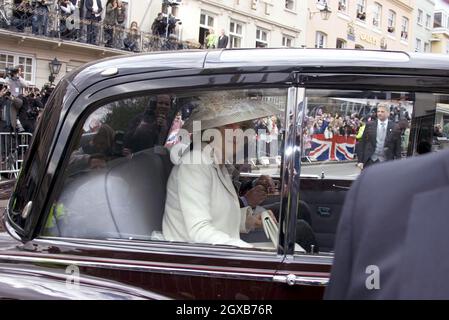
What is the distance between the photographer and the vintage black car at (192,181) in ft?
6.70

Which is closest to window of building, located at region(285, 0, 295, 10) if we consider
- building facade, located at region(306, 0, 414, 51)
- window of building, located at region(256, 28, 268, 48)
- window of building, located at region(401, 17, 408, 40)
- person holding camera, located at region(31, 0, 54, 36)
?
building facade, located at region(306, 0, 414, 51)

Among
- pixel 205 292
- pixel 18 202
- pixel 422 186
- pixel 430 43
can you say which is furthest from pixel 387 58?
pixel 430 43

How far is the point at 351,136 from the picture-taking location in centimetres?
246

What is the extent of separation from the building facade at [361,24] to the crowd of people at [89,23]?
31.7 ft

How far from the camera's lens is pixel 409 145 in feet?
8.29

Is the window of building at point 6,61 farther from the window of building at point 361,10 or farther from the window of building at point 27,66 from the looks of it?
the window of building at point 361,10

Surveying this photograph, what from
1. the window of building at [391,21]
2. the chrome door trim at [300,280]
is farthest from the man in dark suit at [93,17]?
the window of building at [391,21]

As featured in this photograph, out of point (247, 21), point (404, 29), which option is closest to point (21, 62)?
point (247, 21)

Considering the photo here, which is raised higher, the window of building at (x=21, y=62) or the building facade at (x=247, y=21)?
the building facade at (x=247, y=21)

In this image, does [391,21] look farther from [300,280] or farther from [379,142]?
[300,280]

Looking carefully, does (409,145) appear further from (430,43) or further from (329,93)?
(430,43)

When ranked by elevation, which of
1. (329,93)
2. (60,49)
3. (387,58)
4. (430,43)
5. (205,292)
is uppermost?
(430,43)

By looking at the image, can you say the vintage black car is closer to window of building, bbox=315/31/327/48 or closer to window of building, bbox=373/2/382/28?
window of building, bbox=315/31/327/48

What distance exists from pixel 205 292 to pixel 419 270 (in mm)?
1306
